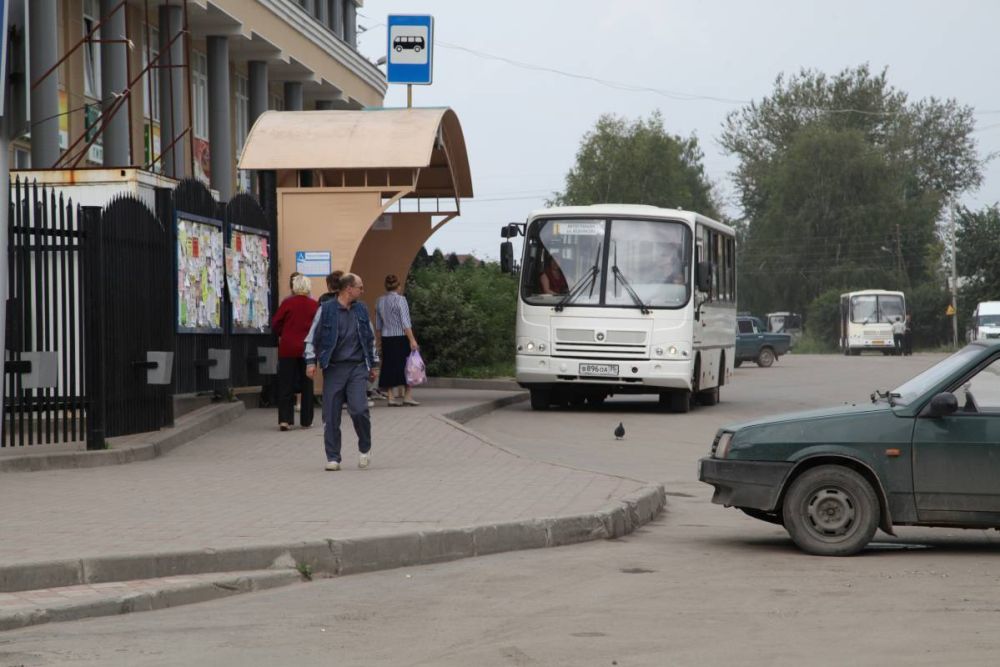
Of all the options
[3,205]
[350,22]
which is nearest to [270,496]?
[3,205]

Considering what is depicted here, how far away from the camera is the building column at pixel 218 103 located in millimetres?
34938

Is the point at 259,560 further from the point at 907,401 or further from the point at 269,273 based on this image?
the point at 269,273

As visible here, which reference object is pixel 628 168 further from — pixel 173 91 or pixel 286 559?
pixel 286 559

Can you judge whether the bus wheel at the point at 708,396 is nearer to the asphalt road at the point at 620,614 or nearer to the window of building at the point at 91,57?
the window of building at the point at 91,57

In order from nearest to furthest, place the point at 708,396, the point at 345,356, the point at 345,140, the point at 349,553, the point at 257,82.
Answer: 1. the point at 349,553
2. the point at 345,356
3. the point at 345,140
4. the point at 708,396
5. the point at 257,82

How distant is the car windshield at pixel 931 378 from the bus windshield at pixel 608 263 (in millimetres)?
13994

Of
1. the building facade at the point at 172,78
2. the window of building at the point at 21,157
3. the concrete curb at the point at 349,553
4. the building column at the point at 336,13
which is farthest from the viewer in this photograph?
the building column at the point at 336,13

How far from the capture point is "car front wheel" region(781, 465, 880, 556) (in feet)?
32.6

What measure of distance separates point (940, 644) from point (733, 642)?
34.7 inches

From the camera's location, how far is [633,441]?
2000 cm

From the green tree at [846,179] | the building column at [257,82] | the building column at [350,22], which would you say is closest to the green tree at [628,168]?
the green tree at [846,179]

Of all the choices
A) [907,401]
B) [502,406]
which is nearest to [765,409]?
[502,406]

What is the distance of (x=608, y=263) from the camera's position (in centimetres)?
2478

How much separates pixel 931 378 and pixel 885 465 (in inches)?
29.5
